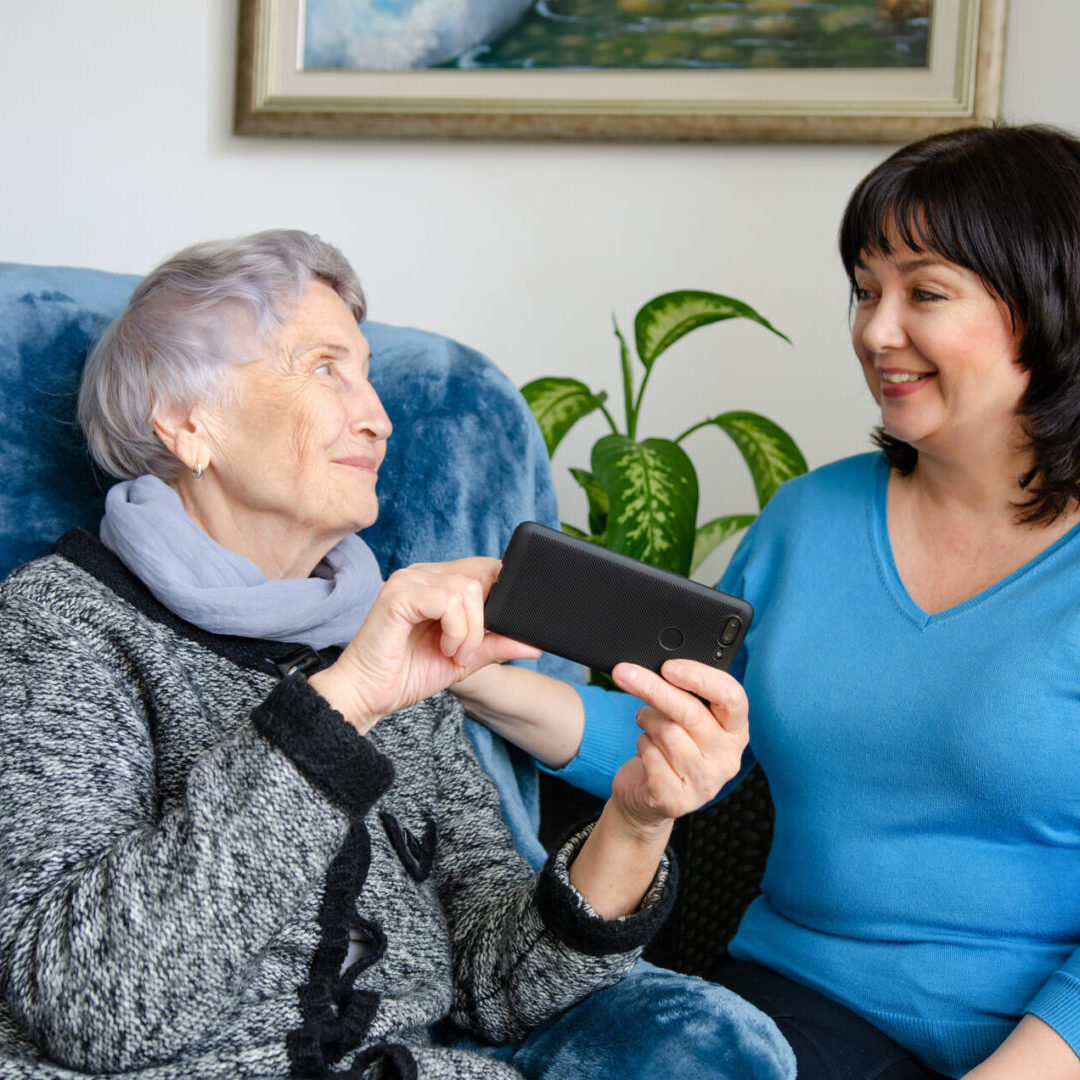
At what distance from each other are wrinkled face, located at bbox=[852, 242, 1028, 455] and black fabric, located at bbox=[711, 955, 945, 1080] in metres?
0.56

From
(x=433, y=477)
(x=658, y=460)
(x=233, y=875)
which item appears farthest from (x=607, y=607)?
(x=658, y=460)

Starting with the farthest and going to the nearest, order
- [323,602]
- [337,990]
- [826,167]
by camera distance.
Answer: [826,167] → [323,602] → [337,990]

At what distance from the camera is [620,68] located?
6.70ft

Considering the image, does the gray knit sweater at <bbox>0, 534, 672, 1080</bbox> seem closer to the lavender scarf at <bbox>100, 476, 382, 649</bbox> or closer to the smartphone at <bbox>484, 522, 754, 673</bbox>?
the lavender scarf at <bbox>100, 476, 382, 649</bbox>

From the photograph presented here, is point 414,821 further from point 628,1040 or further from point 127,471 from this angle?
point 127,471

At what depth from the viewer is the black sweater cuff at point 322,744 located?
2.88 feet

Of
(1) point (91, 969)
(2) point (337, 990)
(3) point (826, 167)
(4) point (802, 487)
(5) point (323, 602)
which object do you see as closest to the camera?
(1) point (91, 969)

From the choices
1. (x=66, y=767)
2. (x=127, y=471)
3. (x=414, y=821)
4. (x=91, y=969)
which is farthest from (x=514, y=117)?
(x=91, y=969)

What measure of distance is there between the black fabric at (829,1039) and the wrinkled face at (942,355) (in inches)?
22.1

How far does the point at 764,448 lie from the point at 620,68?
2.37 ft

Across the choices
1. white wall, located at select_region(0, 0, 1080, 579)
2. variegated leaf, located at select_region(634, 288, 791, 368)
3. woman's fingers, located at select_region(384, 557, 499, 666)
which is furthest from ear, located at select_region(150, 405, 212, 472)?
white wall, located at select_region(0, 0, 1080, 579)

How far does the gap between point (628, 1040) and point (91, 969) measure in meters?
0.46

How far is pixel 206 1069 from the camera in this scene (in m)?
0.93

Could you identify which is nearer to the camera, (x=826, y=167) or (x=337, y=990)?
(x=337, y=990)
